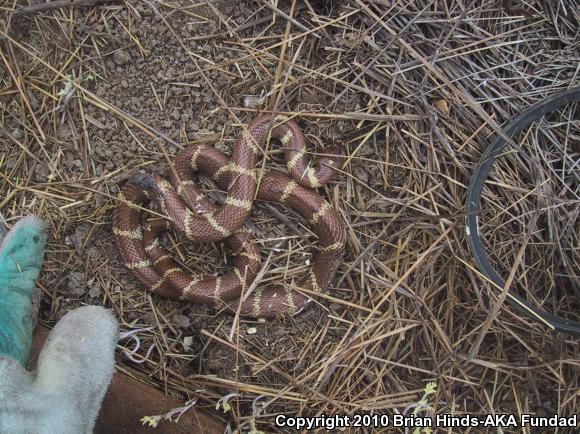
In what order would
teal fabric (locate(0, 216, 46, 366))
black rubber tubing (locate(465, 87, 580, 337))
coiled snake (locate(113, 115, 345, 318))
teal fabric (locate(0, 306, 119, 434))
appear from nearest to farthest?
teal fabric (locate(0, 306, 119, 434)), teal fabric (locate(0, 216, 46, 366)), black rubber tubing (locate(465, 87, 580, 337)), coiled snake (locate(113, 115, 345, 318))

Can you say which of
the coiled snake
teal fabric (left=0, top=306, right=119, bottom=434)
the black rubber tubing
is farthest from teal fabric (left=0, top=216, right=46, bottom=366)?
the black rubber tubing

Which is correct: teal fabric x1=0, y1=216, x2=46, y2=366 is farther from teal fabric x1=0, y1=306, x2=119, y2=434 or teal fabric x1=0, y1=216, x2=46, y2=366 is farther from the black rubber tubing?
the black rubber tubing

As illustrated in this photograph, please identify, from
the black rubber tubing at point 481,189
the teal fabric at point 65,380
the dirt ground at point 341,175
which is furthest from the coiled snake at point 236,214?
the black rubber tubing at point 481,189

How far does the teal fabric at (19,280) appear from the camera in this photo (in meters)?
3.37

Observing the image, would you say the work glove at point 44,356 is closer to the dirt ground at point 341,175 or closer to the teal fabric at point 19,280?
the teal fabric at point 19,280

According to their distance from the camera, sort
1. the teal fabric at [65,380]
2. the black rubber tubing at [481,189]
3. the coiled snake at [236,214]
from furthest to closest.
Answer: the coiled snake at [236,214] < the black rubber tubing at [481,189] < the teal fabric at [65,380]

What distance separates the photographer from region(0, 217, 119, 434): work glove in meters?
3.14

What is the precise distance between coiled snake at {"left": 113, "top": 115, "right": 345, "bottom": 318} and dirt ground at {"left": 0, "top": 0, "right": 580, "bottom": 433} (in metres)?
0.13

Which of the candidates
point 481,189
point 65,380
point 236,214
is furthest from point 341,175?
point 65,380

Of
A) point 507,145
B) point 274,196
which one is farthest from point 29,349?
point 507,145

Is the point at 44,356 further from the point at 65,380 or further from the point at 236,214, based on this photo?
the point at 236,214

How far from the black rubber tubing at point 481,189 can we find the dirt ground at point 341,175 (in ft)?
0.33

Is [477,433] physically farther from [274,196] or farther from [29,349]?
[29,349]

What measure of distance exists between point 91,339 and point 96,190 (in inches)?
43.8
